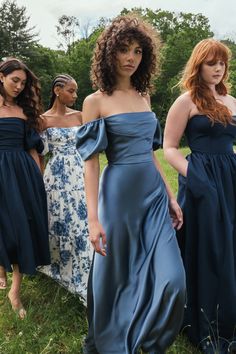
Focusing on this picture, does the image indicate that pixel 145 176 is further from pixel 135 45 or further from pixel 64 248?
pixel 64 248

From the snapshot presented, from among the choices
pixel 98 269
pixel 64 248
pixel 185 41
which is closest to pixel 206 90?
pixel 98 269

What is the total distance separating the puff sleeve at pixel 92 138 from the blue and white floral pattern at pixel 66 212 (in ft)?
5.86

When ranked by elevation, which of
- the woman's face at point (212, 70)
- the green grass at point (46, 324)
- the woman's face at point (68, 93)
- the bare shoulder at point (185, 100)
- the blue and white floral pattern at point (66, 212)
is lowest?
the green grass at point (46, 324)

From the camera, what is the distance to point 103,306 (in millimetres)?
2736

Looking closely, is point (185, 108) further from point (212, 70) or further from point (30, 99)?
point (30, 99)

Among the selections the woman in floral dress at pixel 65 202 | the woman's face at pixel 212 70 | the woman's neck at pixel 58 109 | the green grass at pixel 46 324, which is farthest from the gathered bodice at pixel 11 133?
the woman's face at pixel 212 70

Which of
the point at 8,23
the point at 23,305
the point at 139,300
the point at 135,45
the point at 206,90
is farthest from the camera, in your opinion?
the point at 8,23

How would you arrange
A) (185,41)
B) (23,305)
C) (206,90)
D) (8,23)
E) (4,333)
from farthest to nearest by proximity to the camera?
(8,23), (185,41), (23,305), (4,333), (206,90)

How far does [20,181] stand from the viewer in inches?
165

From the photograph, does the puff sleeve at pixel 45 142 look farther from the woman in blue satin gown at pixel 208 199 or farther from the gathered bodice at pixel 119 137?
the gathered bodice at pixel 119 137

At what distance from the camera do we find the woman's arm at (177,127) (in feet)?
10.9

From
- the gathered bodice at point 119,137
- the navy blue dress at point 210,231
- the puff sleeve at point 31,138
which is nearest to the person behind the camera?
the gathered bodice at point 119,137

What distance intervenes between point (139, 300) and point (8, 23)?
46897 mm

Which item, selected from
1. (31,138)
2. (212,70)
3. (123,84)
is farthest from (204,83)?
(31,138)
